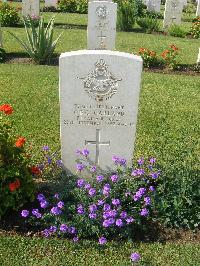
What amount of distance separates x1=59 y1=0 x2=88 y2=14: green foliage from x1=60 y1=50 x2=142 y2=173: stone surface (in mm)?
14530

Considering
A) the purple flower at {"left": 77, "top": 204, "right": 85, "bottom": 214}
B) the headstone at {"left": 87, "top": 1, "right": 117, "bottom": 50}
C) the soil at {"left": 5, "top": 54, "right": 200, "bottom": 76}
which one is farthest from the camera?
the headstone at {"left": 87, "top": 1, "right": 117, "bottom": 50}

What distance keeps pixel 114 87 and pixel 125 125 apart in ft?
1.52

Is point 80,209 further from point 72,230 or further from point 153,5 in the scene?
point 153,5

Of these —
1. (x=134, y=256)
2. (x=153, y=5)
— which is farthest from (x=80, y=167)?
(x=153, y=5)

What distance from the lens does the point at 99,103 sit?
440cm

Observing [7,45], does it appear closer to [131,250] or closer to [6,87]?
[6,87]

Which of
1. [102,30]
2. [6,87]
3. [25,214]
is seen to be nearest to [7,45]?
[102,30]

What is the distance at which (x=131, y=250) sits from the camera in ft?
12.9

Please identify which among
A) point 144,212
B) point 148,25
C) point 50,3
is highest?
point 50,3

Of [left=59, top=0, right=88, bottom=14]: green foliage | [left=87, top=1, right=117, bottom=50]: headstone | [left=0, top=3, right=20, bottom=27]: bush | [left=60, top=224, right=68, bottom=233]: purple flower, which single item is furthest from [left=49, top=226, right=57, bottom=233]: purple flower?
[left=59, top=0, right=88, bottom=14]: green foliage

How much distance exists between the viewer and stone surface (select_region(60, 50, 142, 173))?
417cm

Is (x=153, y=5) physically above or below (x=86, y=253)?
above

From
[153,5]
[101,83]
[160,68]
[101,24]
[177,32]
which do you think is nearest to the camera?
[101,83]

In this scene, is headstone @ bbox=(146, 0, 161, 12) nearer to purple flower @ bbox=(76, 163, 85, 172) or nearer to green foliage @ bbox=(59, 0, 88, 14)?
green foliage @ bbox=(59, 0, 88, 14)
